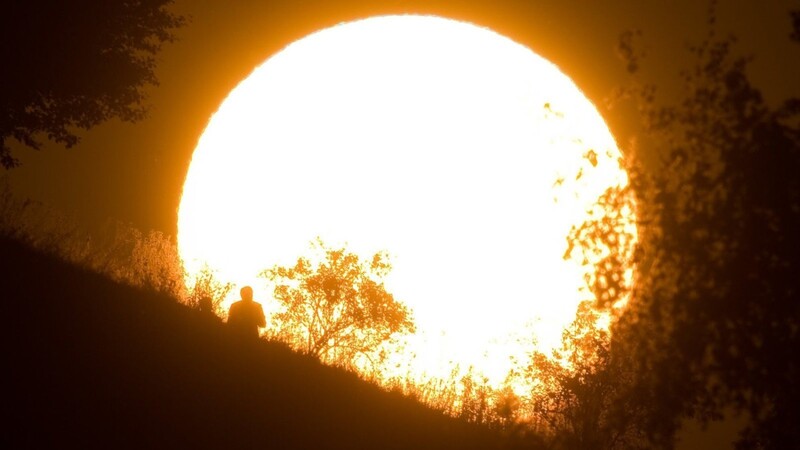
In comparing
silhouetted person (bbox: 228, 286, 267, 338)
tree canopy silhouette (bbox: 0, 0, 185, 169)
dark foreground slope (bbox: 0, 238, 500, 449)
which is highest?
tree canopy silhouette (bbox: 0, 0, 185, 169)

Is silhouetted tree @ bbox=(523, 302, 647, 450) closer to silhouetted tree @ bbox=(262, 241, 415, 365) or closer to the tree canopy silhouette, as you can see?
silhouetted tree @ bbox=(262, 241, 415, 365)

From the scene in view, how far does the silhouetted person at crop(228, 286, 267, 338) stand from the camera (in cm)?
1631

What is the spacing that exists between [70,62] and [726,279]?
62.7 ft

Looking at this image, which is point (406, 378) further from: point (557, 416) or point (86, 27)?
point (557, 416)

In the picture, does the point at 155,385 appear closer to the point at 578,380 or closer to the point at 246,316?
the point at 246,316

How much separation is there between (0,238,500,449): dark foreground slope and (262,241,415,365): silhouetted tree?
42.5 metres

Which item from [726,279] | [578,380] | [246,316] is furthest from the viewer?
Result: [578,380]

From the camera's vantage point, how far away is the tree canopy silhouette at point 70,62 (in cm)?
1878

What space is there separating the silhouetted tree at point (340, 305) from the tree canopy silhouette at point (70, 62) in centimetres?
3709

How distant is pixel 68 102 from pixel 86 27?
99.2 inches

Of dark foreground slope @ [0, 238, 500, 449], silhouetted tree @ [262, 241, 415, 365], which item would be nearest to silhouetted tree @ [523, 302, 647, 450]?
silhouetted tree @ [262, 241, 415, 365]

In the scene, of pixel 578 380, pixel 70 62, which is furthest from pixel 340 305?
pixel 70 62

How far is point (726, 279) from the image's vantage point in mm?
8734

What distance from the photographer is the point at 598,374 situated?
43656 millimetres
